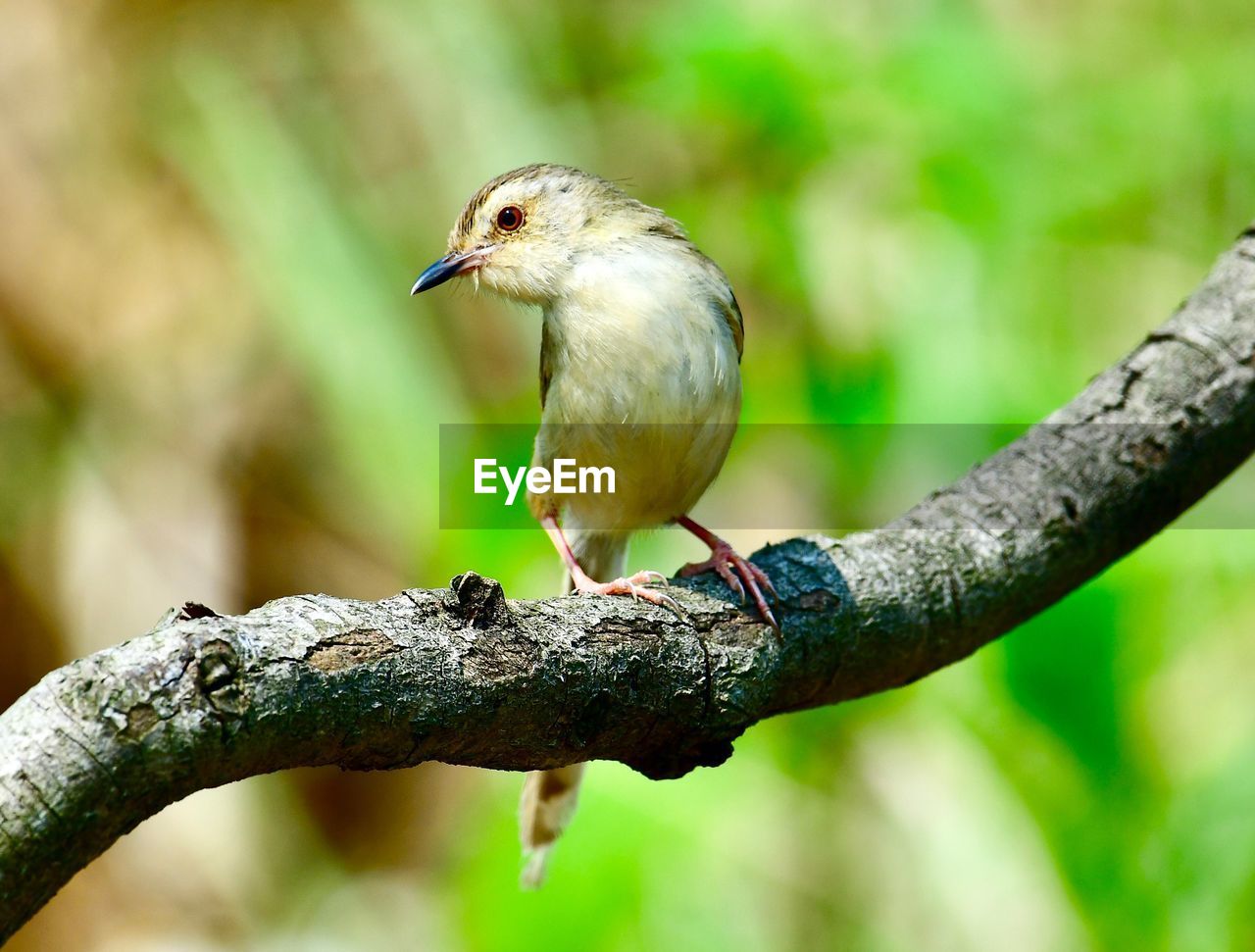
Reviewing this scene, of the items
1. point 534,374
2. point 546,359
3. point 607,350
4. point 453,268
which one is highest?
point 453,268

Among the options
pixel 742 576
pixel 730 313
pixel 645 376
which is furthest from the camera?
pixel 730 313

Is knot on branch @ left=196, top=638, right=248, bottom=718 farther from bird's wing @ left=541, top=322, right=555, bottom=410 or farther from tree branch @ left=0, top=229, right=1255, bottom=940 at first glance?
bird's wing @ left=541, top=322, right=555, bottom=410

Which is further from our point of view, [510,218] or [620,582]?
[510,218]

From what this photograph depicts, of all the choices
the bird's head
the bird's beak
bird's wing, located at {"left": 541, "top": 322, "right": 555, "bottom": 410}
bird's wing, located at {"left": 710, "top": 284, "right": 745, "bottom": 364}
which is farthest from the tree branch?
the bird's beak

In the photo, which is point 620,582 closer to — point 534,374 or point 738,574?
point 738,574

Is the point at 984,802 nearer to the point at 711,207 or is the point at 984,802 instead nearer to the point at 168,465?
the point at 711,207

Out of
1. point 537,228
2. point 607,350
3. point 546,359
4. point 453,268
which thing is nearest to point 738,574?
point 607,350

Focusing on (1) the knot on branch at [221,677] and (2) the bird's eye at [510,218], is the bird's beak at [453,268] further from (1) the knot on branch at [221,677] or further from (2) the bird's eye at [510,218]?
(1) the knot on branch at [221,677]
